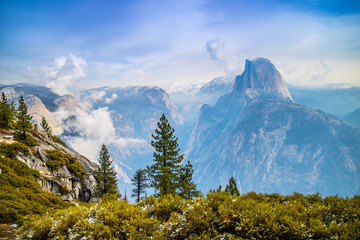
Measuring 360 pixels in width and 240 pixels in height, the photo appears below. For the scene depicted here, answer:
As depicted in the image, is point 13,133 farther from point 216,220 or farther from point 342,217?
point 342,217

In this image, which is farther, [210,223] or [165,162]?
[165,162]

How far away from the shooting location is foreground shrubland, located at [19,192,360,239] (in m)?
5.96

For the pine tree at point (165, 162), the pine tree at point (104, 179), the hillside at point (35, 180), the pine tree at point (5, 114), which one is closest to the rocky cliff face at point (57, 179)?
the hillside at point (35, 180)

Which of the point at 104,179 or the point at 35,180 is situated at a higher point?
the point at 104,179

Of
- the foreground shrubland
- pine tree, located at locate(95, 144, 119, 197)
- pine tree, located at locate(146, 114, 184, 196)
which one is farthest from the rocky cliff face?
the foreground shrubland

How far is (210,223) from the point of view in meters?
6.97

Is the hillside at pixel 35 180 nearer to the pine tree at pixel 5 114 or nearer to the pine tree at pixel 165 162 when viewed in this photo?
the pine tree at pixel 5 114

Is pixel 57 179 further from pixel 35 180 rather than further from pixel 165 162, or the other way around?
pixel 165 162

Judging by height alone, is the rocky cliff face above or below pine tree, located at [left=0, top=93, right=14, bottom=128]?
below

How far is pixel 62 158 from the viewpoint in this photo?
40.4 metres

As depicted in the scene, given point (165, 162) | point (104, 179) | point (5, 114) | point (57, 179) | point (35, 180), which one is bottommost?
point (35, 180)

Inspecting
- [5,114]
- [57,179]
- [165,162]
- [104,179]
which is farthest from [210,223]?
[5,114]

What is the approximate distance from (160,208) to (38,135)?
164ft

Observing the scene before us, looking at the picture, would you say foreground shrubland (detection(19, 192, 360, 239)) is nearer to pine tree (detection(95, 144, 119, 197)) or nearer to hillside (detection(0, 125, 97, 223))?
hillside (detection(0, 125, 97, 223))
